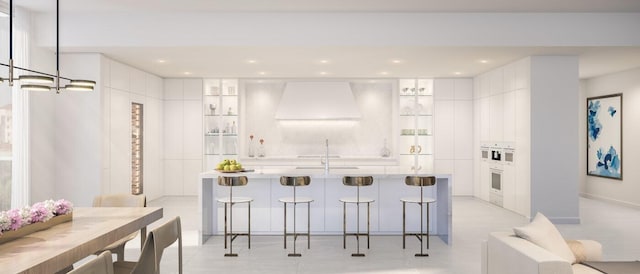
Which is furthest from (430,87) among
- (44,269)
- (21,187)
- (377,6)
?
(44,269)

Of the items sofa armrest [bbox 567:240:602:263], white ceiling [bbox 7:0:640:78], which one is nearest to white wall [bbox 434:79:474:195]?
white ceiling [bbox 7:0:640:78]

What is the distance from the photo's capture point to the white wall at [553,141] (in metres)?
6.79

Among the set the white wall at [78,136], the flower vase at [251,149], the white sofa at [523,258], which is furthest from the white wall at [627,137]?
the white wall at [78,136]

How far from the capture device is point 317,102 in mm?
9352

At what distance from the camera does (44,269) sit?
85.7 inches

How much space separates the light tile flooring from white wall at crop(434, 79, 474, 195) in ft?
7.84

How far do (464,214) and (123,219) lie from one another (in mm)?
5588

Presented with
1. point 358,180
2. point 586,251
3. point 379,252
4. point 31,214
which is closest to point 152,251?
point 31,214

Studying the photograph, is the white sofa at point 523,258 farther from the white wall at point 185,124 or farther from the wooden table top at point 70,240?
the white wall at point 185,124

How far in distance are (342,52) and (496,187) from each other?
393 cm

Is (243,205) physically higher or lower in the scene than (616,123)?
lower

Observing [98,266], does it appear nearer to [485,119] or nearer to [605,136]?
[485,119]

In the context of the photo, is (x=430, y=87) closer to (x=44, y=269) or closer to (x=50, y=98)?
(x=50, y=98)

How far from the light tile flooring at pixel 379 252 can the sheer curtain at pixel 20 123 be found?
1763 mm
